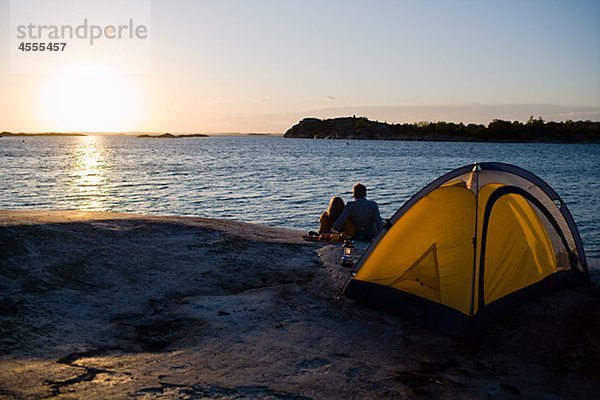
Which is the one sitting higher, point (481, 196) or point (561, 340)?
point (481, 196)

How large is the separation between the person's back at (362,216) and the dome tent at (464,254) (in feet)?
14.0

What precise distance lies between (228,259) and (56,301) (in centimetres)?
341

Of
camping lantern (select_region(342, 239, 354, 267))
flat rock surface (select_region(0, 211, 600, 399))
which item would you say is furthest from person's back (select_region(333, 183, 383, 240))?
camping lantern (select_region(342, 239, 354, 267))

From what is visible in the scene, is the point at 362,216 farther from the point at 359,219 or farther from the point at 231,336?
the point at 231,336

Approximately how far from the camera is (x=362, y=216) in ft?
40.5

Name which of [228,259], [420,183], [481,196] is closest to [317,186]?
[420,183]

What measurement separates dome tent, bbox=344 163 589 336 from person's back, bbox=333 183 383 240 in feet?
14.0

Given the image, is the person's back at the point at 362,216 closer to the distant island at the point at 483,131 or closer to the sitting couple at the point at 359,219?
the sitting couple at the point at 359,219

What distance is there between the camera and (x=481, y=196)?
7.50 metres

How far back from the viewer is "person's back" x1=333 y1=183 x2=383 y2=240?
12.3 m

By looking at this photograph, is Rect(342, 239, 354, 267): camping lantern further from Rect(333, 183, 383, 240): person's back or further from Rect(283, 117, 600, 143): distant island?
Rect(283, 117, 600, 143): distant island

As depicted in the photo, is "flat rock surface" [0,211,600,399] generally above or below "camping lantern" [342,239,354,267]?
below

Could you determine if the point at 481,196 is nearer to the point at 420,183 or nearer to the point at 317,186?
the point at 317,186

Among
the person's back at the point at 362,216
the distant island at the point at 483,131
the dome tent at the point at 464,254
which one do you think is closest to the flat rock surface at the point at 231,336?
the dome tent at the point at 464,254
